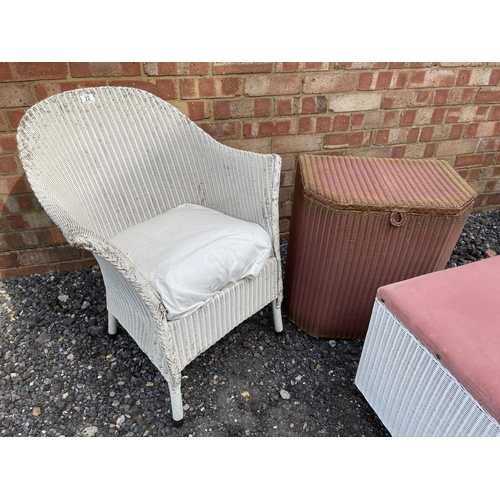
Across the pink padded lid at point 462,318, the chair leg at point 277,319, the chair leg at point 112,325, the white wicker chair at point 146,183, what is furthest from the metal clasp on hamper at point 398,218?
the chair leg at point 112,325

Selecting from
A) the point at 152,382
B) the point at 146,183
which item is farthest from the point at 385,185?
the point at 152,382

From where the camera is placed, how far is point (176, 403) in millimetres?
1327

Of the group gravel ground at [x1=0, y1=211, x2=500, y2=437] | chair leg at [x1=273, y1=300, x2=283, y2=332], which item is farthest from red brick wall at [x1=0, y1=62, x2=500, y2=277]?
chair leg at [x1=273, y1=300, x2=283, y2=332]

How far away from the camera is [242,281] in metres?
1.40

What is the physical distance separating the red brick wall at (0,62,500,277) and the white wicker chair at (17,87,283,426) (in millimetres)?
290

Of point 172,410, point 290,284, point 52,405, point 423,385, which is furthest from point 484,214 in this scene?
point 52,405

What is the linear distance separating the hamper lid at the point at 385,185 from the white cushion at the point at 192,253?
0.30 meters

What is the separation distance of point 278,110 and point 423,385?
1.42 metres

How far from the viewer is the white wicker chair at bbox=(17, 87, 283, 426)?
4.10 feet

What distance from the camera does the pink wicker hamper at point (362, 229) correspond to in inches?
54.0

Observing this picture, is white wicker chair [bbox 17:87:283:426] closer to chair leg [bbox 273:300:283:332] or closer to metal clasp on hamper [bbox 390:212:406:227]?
chair leg [bbox 273:300:283:332]

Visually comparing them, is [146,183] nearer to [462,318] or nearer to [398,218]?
[398,218]

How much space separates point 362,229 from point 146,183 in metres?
0.88

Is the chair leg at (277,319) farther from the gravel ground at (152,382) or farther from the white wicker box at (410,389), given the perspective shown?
the white wicker box at (410,389)
